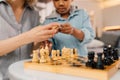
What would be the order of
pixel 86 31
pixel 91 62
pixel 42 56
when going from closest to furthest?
pixel 91 62, pixel 42 56, pixel 86 31

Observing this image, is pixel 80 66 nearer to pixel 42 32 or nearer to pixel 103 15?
pixel 42 32

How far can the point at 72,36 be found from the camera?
4.20 feet

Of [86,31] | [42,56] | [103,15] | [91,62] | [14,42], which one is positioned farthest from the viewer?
[103,15]

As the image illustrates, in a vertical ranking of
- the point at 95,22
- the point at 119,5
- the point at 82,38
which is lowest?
the point at 82,38

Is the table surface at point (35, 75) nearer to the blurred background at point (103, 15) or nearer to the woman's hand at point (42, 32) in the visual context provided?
A: the woman's hand at point (42, 32)

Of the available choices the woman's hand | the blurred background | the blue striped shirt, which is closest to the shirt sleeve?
the blue striped shirt

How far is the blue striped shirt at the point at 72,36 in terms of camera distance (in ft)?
4.20

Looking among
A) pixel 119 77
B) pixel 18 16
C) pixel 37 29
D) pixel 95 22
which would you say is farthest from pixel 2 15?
pixel 95 22

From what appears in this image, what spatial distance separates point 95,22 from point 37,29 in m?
3.19

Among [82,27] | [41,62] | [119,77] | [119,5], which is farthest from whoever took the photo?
[119,5]

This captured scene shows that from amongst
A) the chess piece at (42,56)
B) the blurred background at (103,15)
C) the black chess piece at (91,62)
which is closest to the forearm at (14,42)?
the chess piece at (42,56)

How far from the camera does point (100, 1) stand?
4.10 m

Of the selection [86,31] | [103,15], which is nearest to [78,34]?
[86,31]

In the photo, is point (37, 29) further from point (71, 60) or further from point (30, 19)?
point (30, 19)
